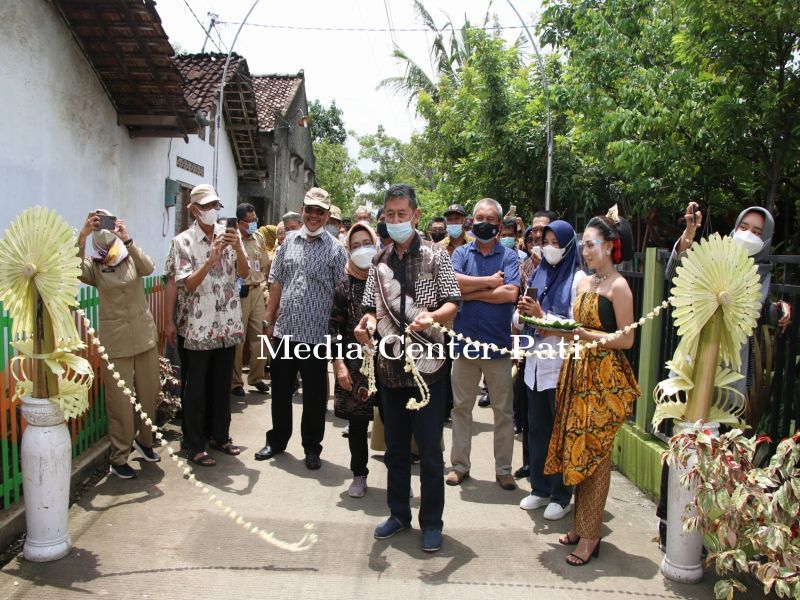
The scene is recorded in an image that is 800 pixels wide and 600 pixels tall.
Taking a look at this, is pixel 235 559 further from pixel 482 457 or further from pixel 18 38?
pixel 18 38

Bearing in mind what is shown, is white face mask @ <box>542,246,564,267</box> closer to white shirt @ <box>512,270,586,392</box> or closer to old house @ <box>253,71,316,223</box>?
white shirt @ <box>512,270,586,392</box>

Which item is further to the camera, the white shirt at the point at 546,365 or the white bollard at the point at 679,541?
the white shirt at the point at 546,365

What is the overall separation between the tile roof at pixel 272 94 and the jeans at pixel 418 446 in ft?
62.8

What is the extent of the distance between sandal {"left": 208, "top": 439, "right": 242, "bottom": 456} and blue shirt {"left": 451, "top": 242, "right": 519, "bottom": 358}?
2097 millimetres

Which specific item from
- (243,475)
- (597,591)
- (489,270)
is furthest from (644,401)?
(243,475)

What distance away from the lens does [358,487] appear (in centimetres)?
489

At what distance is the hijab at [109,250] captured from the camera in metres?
4.75

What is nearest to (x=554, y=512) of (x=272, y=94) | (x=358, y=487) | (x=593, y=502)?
(x=593, y=502)

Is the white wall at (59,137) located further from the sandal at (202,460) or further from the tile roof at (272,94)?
the tile roof at (272,94)

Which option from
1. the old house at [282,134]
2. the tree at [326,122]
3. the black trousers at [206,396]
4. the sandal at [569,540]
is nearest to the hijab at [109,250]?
the black trousers at [206,396]

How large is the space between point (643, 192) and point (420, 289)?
6.46 m

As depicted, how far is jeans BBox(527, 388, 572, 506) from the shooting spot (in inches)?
179

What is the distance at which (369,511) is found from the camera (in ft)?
15.1

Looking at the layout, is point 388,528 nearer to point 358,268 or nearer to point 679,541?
point 679,541
